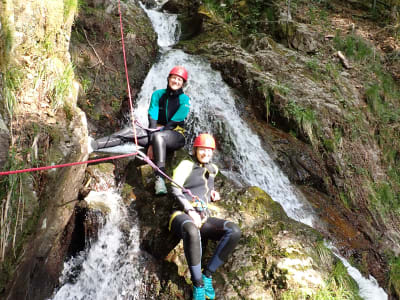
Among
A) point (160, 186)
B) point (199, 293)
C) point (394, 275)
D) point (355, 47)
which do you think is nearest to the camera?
point (199, 293)

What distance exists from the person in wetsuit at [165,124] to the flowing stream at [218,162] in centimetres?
82

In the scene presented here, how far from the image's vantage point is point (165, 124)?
4.38m

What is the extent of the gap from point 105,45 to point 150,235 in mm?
5209

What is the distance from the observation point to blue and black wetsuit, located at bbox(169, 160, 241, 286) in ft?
8.58

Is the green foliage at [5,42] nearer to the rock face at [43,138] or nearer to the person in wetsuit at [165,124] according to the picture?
the rock face at [43,138]

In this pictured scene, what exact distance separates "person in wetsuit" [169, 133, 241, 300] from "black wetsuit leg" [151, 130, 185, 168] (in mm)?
642

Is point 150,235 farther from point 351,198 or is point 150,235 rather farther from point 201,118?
point 351,198

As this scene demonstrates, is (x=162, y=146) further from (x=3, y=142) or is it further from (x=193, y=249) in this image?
(x=3, y=142)

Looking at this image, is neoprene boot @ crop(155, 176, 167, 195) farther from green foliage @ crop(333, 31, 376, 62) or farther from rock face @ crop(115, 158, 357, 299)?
green foliage @ crop(333, 31, 376, 62)

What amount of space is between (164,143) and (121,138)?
0.74m

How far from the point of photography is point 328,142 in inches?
259

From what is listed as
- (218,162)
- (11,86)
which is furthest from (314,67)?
(11,86)

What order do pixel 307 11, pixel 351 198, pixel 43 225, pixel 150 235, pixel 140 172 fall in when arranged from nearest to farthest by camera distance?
1. pixel 43 225
2. pixel 150 235
3. pixel 140 172
4. pixel 351 198
5. pixel 307 11

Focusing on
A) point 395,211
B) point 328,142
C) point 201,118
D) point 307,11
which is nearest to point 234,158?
point 201,118
